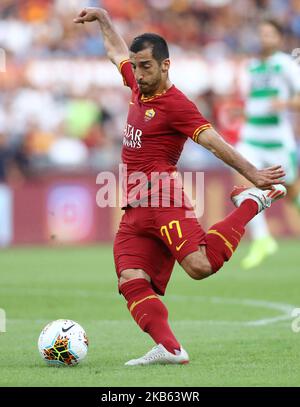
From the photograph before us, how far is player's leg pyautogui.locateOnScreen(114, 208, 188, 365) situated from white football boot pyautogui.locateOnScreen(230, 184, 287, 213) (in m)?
0.67

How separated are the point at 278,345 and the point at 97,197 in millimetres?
10850

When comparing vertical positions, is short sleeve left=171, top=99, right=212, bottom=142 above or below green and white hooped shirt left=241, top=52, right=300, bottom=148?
below

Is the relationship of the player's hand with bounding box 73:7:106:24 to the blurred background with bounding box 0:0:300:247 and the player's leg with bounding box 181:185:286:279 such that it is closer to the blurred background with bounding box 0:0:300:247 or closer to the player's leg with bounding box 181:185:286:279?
the player's leg with bounding box 181:185:286:279

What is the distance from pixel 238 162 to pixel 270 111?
6.62 metres

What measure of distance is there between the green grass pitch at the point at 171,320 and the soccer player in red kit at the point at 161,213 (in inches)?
17.6

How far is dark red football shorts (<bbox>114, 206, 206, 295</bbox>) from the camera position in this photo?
7246 mm

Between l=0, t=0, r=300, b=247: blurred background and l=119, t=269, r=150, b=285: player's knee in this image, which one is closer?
l=119, t=269, r=150, b=285: player's knee

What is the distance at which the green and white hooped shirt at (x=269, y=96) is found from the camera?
13.4 metres

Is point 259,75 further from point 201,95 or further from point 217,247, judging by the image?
point 201,95

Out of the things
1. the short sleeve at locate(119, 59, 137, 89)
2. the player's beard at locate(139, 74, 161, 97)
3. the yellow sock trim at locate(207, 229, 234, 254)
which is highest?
the short sleeve at locate(119, 59, 137, 89)

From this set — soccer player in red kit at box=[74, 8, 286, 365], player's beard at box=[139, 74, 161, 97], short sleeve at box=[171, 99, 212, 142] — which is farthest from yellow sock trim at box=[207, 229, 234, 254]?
player's beard at box=[139, 74, 161, 97]

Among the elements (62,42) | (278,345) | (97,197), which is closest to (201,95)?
(62,42)

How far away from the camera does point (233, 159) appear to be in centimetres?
708

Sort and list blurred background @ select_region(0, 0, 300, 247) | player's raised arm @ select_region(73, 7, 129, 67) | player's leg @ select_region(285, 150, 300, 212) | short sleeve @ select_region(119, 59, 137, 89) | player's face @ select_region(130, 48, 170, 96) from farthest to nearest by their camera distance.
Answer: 1. blurred background @ select_region(0, 0, 300, 247)
2. player's leg @ select_region(285, 150, 300, 212)
3. player's raised arm @ select_region(73, 7, 129, 67)
4. short sleeve @ select_region(119, 59, 137, 89)
5. player's face @ select_region(130, 48, 170, 96)
